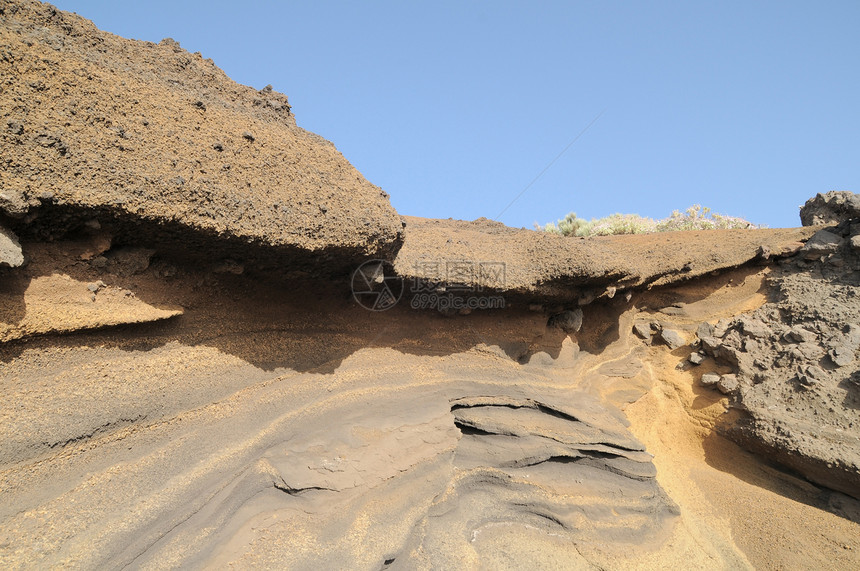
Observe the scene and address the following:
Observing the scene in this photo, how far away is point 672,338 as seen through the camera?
15.3ft

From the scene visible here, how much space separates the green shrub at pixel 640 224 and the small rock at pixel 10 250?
7975mm

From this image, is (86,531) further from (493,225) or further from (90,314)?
(493,225)

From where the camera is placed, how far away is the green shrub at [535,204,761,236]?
892 centimetres

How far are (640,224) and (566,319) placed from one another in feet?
20.8

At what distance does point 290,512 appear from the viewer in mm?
2387

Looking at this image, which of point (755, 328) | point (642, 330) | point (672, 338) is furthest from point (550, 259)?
point (755, 328)

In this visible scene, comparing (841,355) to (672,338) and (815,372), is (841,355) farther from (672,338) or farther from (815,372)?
(672,338)

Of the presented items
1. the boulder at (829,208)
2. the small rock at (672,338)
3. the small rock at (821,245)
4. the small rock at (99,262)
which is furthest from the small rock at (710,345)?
the small rock at (99,262)

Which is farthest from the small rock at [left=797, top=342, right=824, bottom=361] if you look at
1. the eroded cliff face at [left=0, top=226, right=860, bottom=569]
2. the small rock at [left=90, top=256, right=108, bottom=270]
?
the small rock at [left=90, top=256, right=108, bottom=270]

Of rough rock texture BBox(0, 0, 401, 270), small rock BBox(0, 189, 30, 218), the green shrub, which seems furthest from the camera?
the green shrub

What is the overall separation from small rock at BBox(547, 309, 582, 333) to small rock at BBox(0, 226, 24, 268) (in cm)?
334

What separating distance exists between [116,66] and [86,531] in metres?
1.92

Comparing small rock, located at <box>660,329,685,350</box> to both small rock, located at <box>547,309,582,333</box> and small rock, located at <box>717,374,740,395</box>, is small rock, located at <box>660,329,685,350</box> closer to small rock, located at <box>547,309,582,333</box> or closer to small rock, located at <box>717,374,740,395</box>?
small rock, located at <box>717,374,740,395</box>

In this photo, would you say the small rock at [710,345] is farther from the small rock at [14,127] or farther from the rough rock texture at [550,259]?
the small rock at [14,127]
